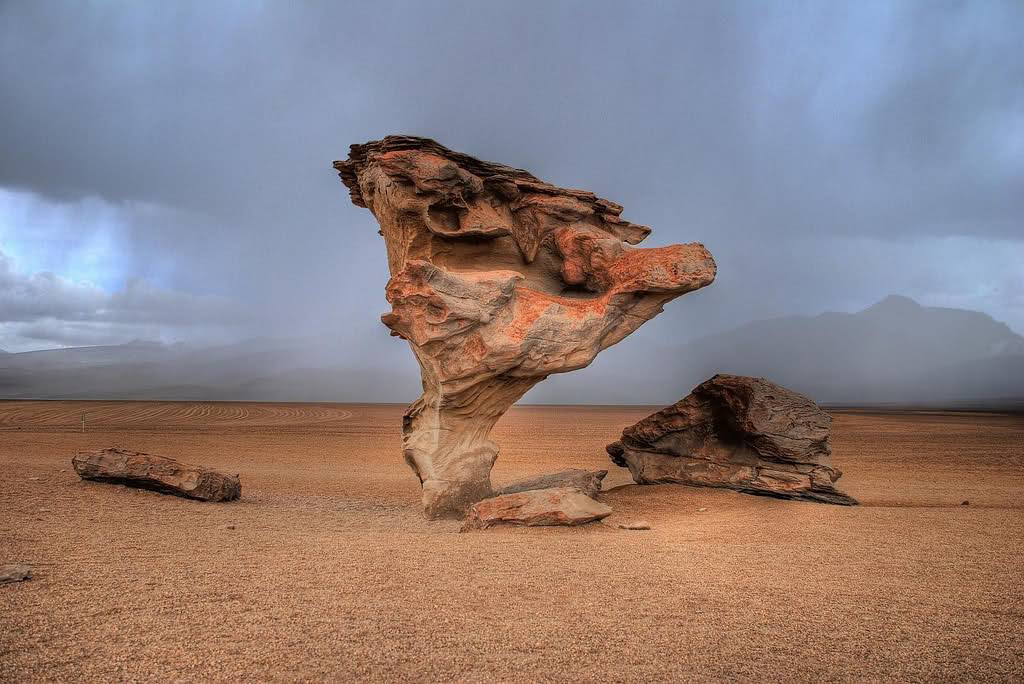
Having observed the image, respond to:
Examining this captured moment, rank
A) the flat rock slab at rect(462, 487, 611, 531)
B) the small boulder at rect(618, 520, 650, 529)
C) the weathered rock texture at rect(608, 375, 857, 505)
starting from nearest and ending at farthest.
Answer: the flat rock slab at rect(462, 487, 611, 531)
the small boulder at rect(618, 520, 650, 529)
the weathered rock texture at rect(608, 375, 857, 505)

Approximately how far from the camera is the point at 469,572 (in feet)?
23.0

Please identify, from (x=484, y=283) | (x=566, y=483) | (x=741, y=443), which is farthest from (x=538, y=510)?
(x=741, y=443)

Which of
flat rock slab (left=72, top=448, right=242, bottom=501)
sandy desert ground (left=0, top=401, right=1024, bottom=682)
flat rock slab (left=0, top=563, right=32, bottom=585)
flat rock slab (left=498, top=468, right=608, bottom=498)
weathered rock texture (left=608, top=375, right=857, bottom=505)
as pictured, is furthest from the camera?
flat rock slab (left=498, top=468, right=608, bottom=498)

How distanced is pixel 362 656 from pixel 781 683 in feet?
10.0

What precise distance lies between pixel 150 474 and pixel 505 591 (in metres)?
8.51

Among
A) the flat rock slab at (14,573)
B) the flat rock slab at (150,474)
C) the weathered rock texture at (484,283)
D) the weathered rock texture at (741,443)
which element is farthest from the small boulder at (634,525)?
the flat rock slab at (150,474)

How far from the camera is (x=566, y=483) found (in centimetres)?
1259

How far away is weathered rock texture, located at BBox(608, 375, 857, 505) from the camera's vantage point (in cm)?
1234

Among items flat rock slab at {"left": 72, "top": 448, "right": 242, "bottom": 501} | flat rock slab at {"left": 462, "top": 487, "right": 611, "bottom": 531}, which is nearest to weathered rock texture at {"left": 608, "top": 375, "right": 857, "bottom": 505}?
flat rock slab at {"left": 462, "top": 487, "right": 611, "bottom": 531}

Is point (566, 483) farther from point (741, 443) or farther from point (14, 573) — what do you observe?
point (14, 573)

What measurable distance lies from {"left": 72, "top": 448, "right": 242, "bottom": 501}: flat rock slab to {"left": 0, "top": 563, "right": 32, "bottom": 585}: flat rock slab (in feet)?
17.6

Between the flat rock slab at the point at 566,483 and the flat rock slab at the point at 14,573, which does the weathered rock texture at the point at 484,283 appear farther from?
the flat rock slab at the point at 14,573

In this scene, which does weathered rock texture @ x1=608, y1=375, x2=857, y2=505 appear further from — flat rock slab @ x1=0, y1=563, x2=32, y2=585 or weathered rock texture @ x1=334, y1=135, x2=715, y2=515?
flat rock slab @ x1=0, y1=563, x2=32, y2=585

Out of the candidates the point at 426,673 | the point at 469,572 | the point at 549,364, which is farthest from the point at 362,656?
the point at 549,364
